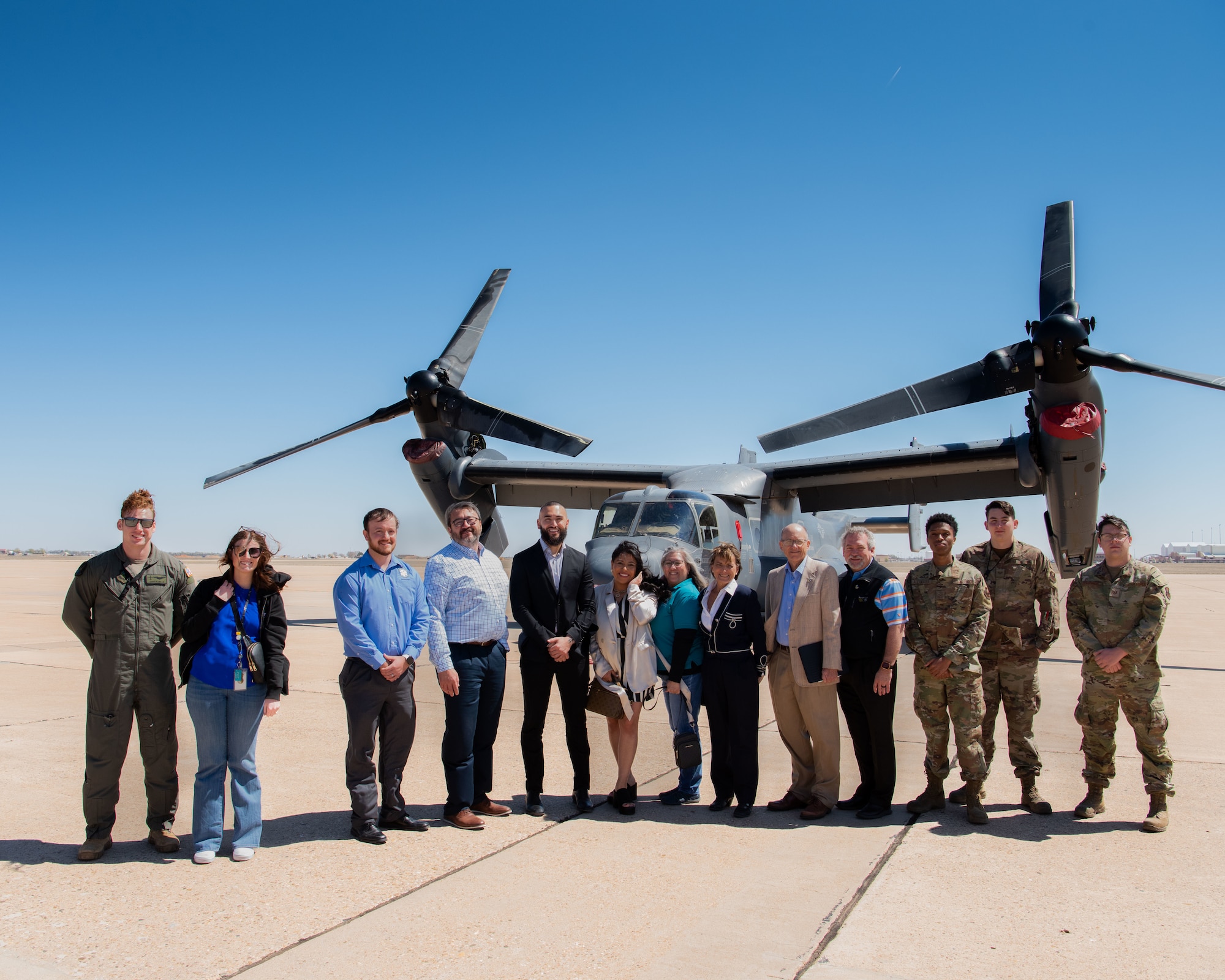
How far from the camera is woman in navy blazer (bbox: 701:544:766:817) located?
16.2 feet

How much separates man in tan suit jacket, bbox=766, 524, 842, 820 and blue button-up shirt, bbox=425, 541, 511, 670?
5.45ft

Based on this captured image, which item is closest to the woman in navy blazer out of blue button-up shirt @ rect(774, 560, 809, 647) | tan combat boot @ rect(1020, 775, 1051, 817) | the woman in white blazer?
blue button-up shirt @ rect(774, 560, 809, 647)

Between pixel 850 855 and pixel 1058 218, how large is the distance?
11.6 m

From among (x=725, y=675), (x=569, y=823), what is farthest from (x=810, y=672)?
(x=569, y=823)

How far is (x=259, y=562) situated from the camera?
172 inches

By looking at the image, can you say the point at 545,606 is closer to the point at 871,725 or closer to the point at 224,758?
the point at 224,758

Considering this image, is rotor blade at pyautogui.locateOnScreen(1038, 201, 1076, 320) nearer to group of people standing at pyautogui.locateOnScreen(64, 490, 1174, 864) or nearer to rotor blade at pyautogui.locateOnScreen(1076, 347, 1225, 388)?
rotor blade at pyautogui.locateOnScreen(1076, 347, 1225, 388)

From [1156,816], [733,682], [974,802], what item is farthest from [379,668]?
[1156,816]

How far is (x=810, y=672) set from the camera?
497cm

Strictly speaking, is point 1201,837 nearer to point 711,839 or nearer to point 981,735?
point 981,735

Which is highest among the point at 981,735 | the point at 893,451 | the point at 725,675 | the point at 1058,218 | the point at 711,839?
the point at 1058,218

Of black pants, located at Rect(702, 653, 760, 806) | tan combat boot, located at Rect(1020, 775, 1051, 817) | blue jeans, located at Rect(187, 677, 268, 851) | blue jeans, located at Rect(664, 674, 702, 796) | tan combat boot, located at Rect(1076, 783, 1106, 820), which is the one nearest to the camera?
blue jeans, located at Rect(187, 677, 268, 851)

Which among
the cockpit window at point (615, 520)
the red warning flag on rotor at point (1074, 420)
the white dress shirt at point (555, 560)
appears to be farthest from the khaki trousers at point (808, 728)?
the red warning flag on rotor at point (1074, 420)

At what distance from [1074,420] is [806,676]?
9551 millimetres
